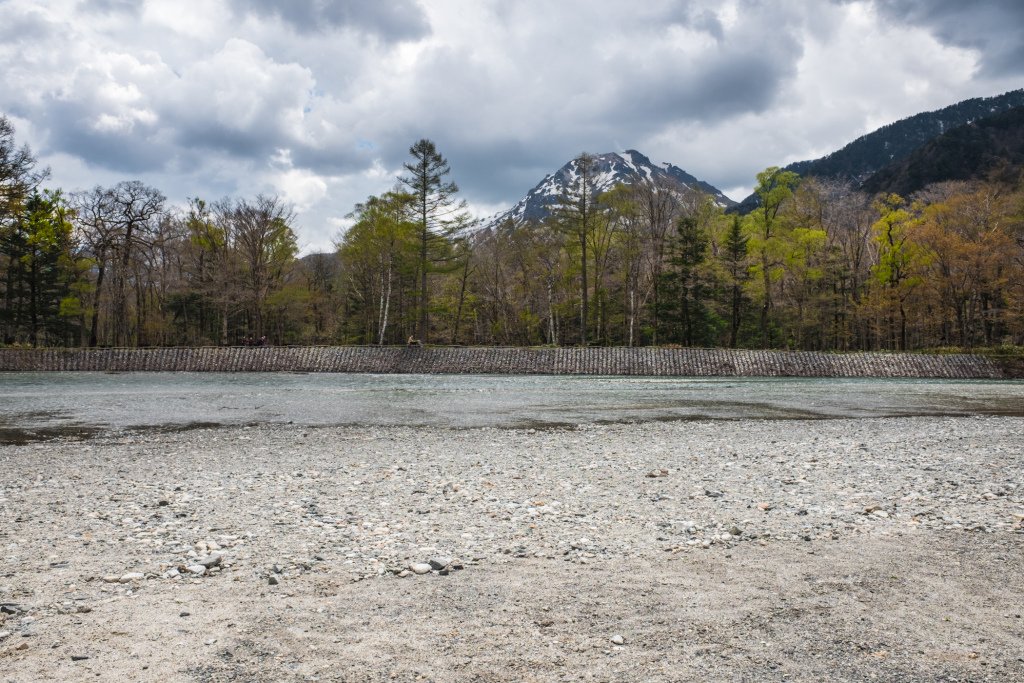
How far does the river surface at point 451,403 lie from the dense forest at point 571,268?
55.4 feet

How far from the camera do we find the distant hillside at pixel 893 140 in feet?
570

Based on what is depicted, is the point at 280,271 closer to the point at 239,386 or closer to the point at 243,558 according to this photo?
the point at 239,386

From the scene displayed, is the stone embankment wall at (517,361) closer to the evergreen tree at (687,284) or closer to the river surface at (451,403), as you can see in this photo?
the river surface at (451,403)

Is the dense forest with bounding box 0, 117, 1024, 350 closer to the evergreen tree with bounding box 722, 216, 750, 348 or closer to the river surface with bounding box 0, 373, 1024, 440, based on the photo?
the evergreen tree with bounding box 722, 216, 750, 348

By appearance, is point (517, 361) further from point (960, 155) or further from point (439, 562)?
point (960, 155)

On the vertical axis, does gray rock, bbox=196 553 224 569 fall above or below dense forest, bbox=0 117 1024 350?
below

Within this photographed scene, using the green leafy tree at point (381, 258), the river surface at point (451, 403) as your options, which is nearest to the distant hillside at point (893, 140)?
the green leafy tree at point (381, 258)

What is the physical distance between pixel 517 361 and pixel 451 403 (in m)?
18.7

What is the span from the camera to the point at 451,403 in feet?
63.2

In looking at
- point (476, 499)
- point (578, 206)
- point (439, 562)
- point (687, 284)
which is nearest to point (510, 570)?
point (439, 562)

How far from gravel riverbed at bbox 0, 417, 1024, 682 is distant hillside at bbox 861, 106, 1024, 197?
109150mm

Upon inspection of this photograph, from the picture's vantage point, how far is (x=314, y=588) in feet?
14.4

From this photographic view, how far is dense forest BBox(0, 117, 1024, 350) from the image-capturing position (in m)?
41.3

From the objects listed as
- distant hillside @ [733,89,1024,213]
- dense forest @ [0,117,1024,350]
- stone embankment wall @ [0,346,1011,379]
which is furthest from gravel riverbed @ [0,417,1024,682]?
distant hillside @ [733,89,1024,213]
